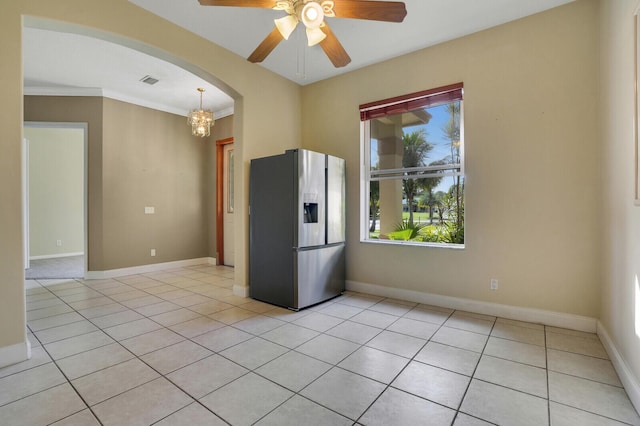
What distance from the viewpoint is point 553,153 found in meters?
2.86

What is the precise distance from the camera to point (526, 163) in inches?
117

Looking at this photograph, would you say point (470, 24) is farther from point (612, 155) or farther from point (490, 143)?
point (612, 155)

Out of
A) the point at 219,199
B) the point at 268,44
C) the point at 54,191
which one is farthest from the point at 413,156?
the point at 54,191

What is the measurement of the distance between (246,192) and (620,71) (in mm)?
3596

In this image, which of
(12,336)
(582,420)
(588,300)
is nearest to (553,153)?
(588,300)

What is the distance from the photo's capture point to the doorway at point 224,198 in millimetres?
6117

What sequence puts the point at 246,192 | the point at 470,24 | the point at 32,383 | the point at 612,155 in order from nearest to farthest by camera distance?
1. the point at 32,383
2. the point at 612,155
3. the point at 470,24
4. the point at 246,192

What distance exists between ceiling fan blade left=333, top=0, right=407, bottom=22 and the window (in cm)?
155

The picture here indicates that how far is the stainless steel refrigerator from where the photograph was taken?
3.38 metres

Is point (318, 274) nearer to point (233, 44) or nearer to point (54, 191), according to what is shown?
point (233, 44)

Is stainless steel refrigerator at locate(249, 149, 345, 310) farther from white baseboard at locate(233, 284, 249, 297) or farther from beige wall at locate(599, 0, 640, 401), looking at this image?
beige wall at locate(599, 0, 640, 401)

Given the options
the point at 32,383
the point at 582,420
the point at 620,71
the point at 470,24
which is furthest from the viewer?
the point at 470,24

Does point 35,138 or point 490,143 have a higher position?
point 35,138

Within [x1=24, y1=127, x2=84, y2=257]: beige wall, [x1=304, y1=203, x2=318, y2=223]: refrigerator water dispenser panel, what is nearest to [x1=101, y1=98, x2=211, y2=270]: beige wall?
[x1=24, y1=127, x2=84, y2=257]: beige wall
